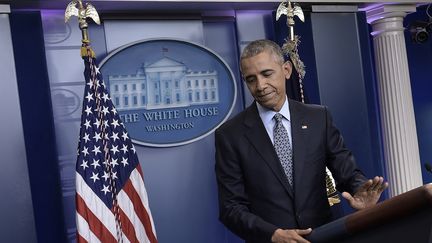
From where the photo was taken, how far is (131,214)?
3.22 meters

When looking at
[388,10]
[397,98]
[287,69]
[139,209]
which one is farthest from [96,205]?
[388,10]

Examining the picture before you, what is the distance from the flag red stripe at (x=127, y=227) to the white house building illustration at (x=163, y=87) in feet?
3.45

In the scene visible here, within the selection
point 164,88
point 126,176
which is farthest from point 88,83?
point 164,88

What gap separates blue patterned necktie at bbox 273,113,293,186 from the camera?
187 cm

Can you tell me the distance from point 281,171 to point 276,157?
53 mm

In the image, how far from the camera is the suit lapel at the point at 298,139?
184 cm

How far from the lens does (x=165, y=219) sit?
4.02 metres

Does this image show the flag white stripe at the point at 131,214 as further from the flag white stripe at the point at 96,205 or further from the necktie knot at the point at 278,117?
the necktie knot at the point at 278,117

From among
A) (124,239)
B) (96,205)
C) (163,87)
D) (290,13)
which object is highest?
(290,13)

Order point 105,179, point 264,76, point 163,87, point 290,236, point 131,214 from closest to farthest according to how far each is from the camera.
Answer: point 290,236, point 264,76, point 105,179, point 131,214, point 163,87

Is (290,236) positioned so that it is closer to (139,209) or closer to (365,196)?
(365,196)

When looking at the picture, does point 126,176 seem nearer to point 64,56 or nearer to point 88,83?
point 88,83

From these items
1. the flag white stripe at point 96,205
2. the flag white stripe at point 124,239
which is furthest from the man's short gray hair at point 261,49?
the flag white stripe at point 124,239

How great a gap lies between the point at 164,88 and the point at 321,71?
147 cm
